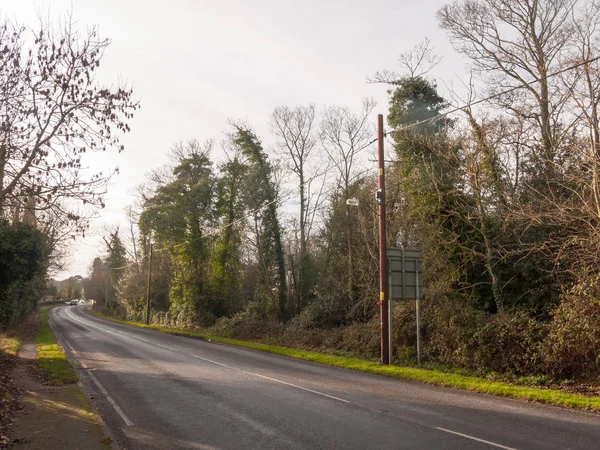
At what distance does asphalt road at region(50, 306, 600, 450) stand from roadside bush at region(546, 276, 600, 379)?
267 cm

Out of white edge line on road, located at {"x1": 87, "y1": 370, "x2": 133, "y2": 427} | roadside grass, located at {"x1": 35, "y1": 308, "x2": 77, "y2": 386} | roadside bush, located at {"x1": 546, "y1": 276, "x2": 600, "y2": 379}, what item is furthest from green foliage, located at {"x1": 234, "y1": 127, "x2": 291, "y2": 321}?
roadside bush, located at {"x1": 546, "y1": 276, "x2": 600, "y2": 379}

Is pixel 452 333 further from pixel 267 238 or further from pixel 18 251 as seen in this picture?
pixel 267 238

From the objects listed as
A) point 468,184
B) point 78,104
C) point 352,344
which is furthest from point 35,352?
point 468,184

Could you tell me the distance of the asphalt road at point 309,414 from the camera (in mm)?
7375

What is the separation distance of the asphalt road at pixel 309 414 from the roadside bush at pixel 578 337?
8.76 ft

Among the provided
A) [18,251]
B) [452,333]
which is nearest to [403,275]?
[452,333]

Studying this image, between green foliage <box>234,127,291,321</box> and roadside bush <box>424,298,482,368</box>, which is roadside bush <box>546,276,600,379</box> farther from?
green foliage <box>234,127,291,321</box>

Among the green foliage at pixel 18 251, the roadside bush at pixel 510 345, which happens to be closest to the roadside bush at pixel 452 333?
the roadside bush at pixel 510 345

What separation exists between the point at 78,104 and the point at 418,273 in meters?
12.4

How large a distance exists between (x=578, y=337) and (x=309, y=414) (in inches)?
288

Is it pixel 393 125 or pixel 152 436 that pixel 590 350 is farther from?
pixel 393 125

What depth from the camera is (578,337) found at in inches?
470

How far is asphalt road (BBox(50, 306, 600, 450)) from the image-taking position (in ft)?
24.2

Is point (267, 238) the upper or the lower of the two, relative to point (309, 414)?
upper
